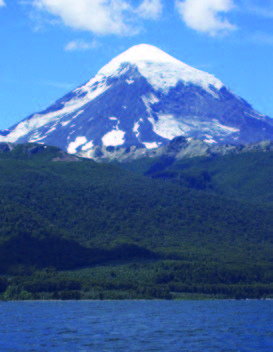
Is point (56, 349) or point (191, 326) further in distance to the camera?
point (191, 326)

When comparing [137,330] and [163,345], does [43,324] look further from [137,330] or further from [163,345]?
[163,345]

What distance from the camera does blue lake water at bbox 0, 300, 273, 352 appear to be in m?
113

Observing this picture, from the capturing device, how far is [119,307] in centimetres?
19012

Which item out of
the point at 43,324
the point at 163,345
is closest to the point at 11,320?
the point at 43,324

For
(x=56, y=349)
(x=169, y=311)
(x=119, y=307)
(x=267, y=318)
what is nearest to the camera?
(x=56, y=349)

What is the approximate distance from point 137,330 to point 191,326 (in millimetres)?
12755

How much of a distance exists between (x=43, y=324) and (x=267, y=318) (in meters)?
50.1

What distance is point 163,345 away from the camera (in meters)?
114

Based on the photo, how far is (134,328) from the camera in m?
137

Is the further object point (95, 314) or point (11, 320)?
point (95, 314)

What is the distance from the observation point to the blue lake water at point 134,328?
4451 inches

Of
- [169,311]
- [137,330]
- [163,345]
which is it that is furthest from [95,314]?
[163,345]

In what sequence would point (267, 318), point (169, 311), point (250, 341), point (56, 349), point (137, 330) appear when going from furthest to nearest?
point (169, 311) → point (267, 318) → point (137, 330) → point (250, 341) → point (56, 349)

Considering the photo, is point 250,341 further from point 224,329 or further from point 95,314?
point 95,314
